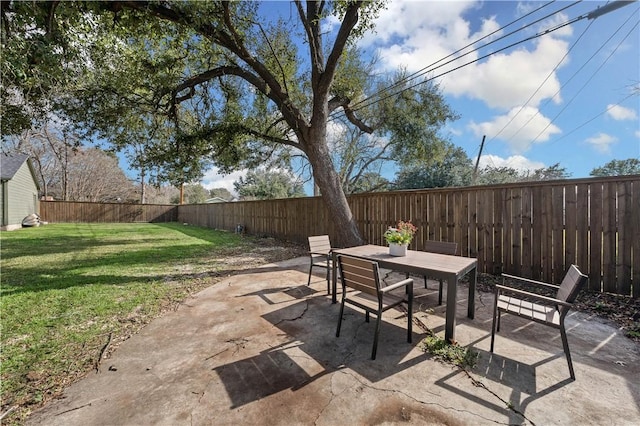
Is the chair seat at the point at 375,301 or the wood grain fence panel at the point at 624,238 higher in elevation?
the wood grain fence panel at the point at 624,238

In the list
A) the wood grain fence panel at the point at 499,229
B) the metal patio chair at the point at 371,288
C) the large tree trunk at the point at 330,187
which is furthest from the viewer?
the large tree trunk at the point at 330,187

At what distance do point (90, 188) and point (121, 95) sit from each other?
2776cm

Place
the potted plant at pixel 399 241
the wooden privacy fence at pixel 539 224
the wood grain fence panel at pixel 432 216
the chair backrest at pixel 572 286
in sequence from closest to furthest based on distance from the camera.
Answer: the chair backrest at pixel 572 286 → the potted plant at pixel 399 241 → the wooden privacy fence at pixel 539 224 → the wood grain fence panel at pixel 432 216

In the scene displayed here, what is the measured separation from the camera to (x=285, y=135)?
9.27 m

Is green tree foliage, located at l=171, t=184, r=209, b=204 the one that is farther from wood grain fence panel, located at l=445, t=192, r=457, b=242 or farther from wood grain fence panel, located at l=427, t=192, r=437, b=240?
wood grain fence panel, located at l=445, t=192, r=457, b=242

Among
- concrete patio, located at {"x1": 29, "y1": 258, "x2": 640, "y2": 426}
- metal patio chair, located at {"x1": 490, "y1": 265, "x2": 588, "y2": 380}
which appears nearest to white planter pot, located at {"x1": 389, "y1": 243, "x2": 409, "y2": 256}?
concrete patio, located at {"x1": 29, "y1": 258, "x2": 640, "y2": 426}

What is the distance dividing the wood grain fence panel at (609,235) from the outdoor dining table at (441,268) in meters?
2.09

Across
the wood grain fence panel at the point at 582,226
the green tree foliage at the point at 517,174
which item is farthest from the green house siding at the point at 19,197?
the green tree foliage at the point at 517,174

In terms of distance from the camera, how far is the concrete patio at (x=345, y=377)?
1.73 metres

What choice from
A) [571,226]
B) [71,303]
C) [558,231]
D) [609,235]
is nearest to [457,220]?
[558,231]

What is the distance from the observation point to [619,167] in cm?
1538

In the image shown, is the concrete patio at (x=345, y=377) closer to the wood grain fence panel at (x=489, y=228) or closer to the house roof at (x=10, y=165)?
the wood grain fence panel at (x=489, y=228)

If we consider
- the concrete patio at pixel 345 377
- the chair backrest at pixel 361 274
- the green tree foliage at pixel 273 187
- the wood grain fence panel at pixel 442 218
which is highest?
the green tree foliage at pixel 273 187

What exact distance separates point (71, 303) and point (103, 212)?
21801mm
